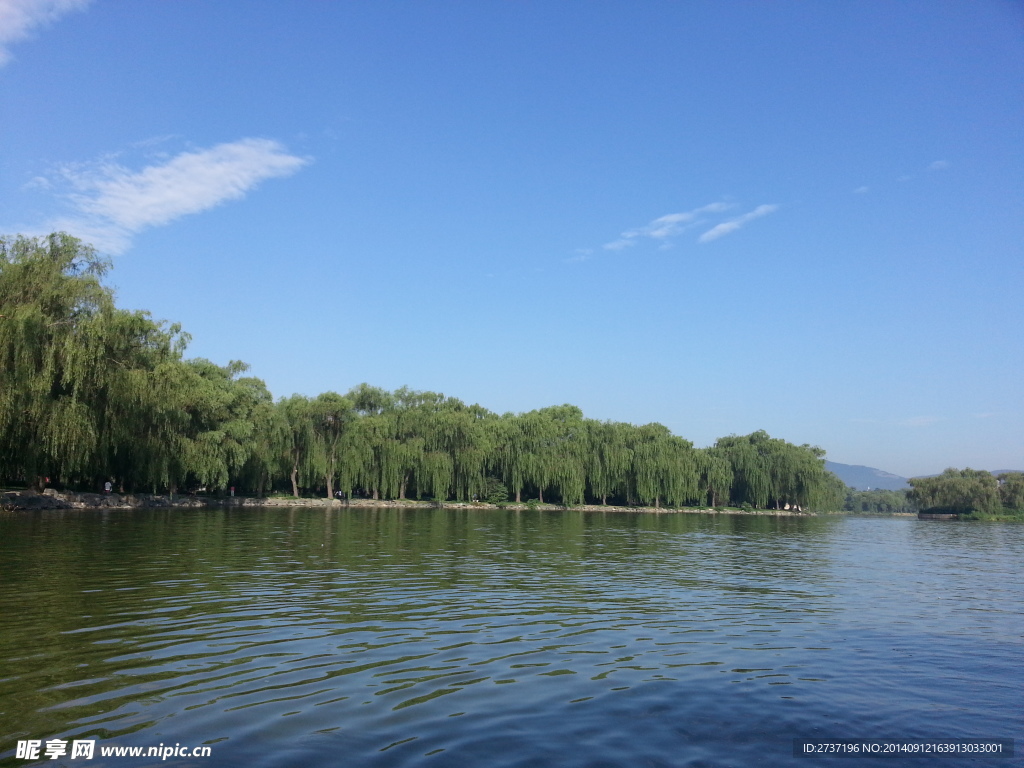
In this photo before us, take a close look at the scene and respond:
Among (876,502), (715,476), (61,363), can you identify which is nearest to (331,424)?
(61,363)

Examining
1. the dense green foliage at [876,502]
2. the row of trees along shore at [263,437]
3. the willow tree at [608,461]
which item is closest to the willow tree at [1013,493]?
the row of trees along shore at [263,437]

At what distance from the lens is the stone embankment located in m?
32.7

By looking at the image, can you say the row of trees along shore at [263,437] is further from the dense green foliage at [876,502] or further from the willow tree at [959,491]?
the dense green foliage at [876,502]

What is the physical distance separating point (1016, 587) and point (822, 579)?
537 centimetres

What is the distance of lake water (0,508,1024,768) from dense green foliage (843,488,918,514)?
621ft

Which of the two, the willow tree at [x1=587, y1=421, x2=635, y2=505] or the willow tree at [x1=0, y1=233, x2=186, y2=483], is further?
the willow tree at [x1=587, y1=421, x2=635, y2=505]

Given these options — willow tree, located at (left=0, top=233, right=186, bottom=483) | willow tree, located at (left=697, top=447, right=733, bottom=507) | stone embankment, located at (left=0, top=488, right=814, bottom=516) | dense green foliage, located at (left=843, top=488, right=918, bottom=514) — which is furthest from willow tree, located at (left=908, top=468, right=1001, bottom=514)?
willow tree, located at (left=0, top=233, right=186, bottom=483)

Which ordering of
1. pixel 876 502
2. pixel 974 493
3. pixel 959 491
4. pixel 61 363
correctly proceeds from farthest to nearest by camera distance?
pixel 876 502 < pixel 959 491 < pixel 974 493 < pixel 61 363

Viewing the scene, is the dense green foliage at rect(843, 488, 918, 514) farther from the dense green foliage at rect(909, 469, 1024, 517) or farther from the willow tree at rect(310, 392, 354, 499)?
the willow tree at rect(310, 392, 354, 499)

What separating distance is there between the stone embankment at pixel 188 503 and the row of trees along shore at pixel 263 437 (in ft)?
3.62

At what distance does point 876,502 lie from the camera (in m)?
185

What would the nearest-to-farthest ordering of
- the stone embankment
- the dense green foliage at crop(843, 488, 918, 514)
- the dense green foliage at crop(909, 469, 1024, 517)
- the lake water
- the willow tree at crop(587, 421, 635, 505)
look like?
1. the lake water
2. the stone embankment
3. the willow tree at crop(587, 421, 635, 505)
4. the dense green foliage at crop(909, 469, 1024, 517)
5. the dense green foliage at crop(843, 488, 918, 514)

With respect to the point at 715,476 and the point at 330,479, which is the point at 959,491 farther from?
the point at 330,479

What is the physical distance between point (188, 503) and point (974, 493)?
9570cm
